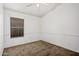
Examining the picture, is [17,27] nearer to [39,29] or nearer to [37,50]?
[39,29]

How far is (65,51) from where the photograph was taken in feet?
4.52

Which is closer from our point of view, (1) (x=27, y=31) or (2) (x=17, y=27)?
(2) (x=17, y=27)

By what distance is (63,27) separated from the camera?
138 centimetres

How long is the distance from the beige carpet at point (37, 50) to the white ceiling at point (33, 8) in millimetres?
555

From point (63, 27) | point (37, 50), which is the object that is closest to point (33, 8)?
point (63, 27)

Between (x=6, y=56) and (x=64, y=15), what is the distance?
48.5 inches

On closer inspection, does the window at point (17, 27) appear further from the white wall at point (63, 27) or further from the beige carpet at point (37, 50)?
the white wall at point (63, 27)

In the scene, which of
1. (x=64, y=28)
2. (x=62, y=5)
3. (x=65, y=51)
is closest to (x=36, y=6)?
(x=62, y=5)

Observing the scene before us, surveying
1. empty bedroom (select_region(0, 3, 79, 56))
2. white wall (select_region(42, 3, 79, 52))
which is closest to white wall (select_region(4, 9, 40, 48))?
empty bedroom (select_region(0, 3, 79, 56))

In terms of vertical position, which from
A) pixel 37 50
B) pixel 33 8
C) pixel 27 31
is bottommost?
pixel 37 50

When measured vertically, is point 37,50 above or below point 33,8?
below

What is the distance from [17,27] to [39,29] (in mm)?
394

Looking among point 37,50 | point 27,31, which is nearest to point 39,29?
point 27,31

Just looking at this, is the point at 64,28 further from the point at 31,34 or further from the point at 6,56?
the point at 6,56
